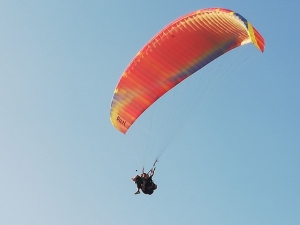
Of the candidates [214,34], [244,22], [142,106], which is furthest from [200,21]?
[142,106]

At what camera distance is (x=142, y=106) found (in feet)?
90.7

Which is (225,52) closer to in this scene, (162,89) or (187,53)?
(187,53)

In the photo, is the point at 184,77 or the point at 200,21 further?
the point at 184,77

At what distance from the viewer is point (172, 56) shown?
84.6ft

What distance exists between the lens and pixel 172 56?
25.8 metres

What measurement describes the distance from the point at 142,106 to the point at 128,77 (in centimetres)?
169

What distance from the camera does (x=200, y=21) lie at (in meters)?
23.9

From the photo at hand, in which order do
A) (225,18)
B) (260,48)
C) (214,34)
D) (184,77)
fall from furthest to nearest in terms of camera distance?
(184,77) < (214,34) < (225,18) < (260,48)

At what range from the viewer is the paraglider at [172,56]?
2378 centimetres

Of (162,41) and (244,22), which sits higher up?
(162,41)

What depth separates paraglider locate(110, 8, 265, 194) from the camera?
23.8 m

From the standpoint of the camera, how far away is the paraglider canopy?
78.0ft

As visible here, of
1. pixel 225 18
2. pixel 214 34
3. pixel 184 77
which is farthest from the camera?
pixel 184 77

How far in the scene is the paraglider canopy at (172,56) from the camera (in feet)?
78.0
